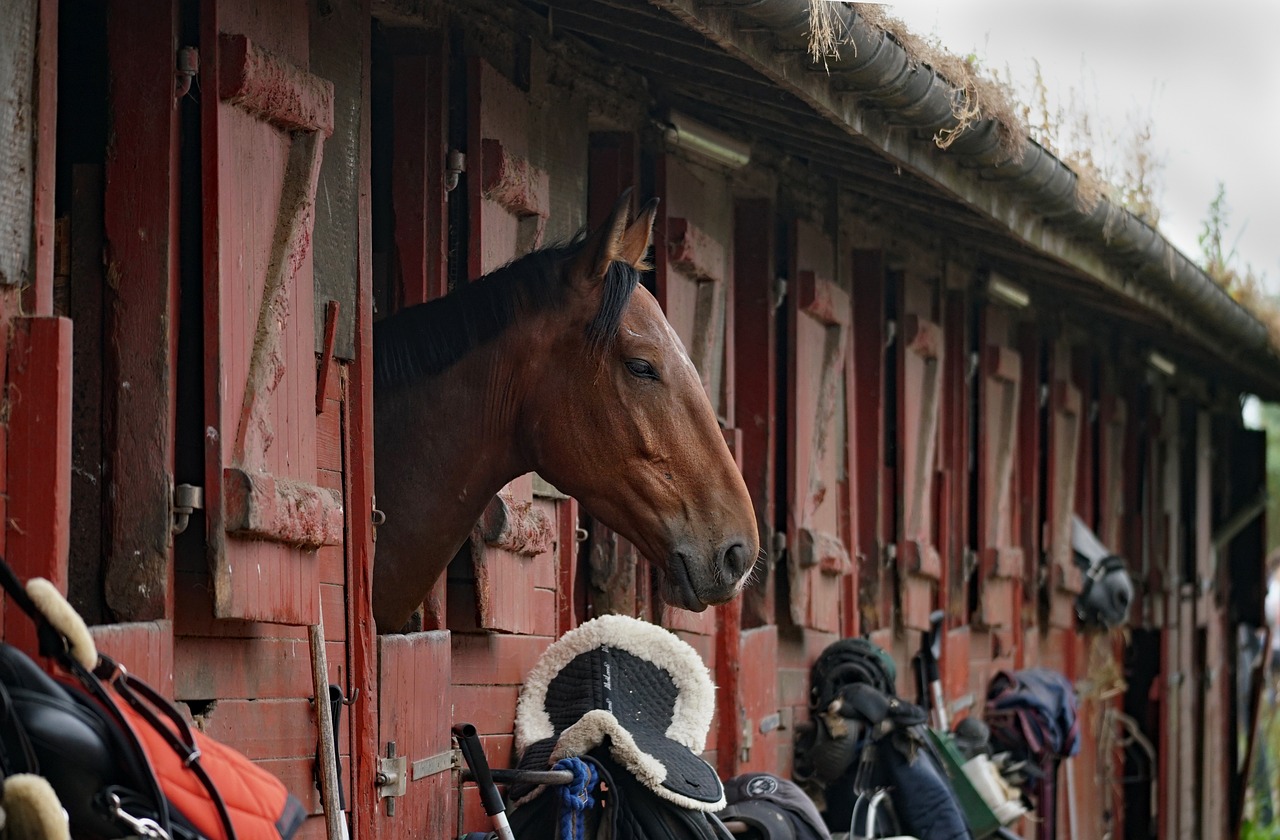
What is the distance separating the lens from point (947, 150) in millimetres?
7070

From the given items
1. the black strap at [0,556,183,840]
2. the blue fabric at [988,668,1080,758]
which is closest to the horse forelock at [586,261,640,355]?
the black strap at [0,556,183,840]

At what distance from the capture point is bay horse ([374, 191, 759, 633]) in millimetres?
4922

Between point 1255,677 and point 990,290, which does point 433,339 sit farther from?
point 1255,677

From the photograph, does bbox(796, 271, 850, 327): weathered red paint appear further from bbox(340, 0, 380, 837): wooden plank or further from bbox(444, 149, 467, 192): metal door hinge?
bbox(340, 0, 380, 837): wooden plank

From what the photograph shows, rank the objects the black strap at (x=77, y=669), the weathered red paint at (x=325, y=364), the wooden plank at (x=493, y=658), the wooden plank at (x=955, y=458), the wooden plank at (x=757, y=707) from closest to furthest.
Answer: the black strap at (x=77, y=669) < the weathered red paint at (x=325, y=364) < the wooden plank at (x=493, y=658) < the wooden plank at (x=757, y=707) < the wooden plank at (x=955, y=458)

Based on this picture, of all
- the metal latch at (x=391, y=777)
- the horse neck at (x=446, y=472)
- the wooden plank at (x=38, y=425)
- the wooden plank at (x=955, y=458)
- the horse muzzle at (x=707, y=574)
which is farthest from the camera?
the wooden plank at (x=955, y=458)

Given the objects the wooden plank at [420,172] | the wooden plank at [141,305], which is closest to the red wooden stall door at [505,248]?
the wooden plank at [420,172]

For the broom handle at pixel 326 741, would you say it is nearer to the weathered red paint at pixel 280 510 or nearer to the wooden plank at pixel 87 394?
the weathered red paint at pixel 280 510

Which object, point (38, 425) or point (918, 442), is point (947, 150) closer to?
point (918, 442)

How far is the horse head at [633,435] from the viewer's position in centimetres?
491

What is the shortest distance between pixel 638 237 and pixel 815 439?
3.12 meters

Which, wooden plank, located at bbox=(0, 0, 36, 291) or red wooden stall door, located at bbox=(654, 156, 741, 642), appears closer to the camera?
wooden plank, located at bbox=(0, 0, 36, 291)

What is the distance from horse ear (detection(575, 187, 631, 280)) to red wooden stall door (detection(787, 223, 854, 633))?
9.42 ft

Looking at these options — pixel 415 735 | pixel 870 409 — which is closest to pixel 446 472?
pixel 415 735
